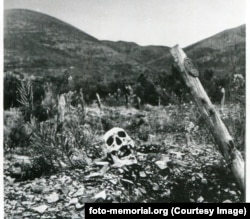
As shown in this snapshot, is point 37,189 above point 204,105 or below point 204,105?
below

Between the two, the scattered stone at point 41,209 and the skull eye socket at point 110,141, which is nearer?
the scattered stone at point 41,209

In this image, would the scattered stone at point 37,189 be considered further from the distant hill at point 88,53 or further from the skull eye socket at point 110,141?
the distant hill at point 88,53

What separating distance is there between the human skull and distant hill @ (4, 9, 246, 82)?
0.41 metres

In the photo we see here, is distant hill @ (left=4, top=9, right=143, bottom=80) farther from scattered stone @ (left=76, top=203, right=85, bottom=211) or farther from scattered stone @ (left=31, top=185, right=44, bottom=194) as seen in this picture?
scattered stone @ (left=76, top=203, right=85, bottom=211)

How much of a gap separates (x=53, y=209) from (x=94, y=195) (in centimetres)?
30

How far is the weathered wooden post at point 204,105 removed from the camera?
270 centimetres

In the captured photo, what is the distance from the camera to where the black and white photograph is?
105 inches

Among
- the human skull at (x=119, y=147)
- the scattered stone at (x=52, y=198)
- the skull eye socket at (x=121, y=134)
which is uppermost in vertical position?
the skull eye socket at (x=121, y=134)

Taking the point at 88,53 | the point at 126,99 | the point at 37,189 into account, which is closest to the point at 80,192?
the point at 37,189

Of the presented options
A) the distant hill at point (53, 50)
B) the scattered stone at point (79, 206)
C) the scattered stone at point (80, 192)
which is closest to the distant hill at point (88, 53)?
the distant hill at point (53, 50)

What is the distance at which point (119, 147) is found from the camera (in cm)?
268

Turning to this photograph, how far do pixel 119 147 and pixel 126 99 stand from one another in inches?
14.5

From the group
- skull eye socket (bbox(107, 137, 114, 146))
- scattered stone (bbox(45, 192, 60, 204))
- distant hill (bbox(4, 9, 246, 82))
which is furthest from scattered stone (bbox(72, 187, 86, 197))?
distant hill (bbox(4, 9, 246, 82))

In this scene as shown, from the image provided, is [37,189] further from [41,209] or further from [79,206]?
[79,206]
